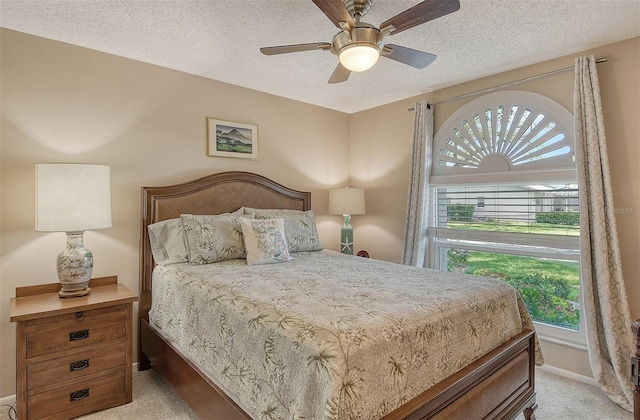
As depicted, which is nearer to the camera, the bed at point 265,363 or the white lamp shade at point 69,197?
the bed at point 265,363

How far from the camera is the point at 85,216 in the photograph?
2.17 m

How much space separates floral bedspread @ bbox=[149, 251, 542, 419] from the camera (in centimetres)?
122

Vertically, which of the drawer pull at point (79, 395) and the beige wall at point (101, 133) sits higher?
the beige wall at point (101, 133)

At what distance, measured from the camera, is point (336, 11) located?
163cm

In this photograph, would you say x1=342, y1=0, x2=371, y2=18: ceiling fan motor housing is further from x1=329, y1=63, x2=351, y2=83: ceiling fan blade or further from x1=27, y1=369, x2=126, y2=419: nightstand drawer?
x1=27, y1=369, x2=126, y2=419: nightstand drawer

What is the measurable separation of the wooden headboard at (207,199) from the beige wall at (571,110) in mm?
957

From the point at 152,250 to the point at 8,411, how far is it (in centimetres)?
131

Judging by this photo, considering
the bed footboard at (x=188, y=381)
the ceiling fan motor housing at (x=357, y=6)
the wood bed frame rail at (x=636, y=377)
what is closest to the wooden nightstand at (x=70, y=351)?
the bed footboard at (x=188, y=381)

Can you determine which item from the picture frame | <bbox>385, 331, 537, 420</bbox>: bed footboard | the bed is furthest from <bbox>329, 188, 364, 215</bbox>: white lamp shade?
<bbox>385, 331, 537, 420</bbox>: bed footboard

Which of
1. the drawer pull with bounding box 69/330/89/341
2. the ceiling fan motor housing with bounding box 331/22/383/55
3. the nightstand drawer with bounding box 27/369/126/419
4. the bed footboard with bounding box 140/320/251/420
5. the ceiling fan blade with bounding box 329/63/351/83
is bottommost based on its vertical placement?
the nightstand drawer with bounding box 27/369/126/419

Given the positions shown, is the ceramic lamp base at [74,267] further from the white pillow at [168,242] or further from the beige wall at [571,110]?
the beige wall at [571,110]

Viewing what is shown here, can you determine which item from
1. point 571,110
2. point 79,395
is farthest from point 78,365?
point 571,110

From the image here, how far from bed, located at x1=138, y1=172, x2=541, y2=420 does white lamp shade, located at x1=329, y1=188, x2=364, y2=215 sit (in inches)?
33.1

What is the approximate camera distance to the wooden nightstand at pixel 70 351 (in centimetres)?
196
